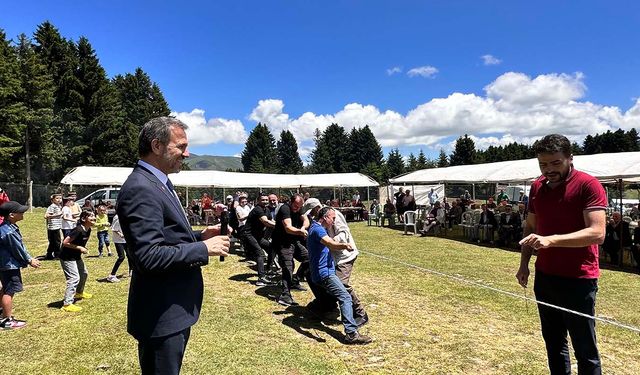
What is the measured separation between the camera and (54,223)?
990cm

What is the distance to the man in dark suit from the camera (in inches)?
72.1

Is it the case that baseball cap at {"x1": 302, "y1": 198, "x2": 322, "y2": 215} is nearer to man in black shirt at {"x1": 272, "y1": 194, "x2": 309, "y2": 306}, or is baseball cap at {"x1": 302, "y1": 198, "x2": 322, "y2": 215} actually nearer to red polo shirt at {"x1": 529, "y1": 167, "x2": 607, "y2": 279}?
man in black shirt at {"x1": 272, "y1": 194, "x2": 309, "y2": 306}

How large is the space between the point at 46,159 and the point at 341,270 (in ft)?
121

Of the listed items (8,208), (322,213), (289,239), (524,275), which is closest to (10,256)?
(8,208)

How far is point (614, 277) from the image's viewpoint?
8875 millimetres

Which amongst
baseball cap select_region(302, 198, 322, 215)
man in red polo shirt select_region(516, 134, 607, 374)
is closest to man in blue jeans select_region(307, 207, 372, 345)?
baseball cap select_region(302, 198, 322, 215)

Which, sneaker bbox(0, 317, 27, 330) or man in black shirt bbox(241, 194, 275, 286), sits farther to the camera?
man in black shirt bbox(241, 194, 275, 286)

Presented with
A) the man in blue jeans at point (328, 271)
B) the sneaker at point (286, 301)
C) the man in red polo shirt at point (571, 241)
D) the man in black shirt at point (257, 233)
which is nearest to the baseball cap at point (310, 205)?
the man in blue jeans at point (328, 271)

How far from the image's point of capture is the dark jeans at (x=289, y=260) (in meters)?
6.73

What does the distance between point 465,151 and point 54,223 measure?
2502 inches

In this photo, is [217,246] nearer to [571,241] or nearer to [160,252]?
[160,252]

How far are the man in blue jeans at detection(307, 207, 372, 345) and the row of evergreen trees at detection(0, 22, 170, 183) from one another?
3185 cm

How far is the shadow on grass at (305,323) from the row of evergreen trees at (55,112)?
3122 centimetres

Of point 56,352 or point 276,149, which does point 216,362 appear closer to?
point 56,352
